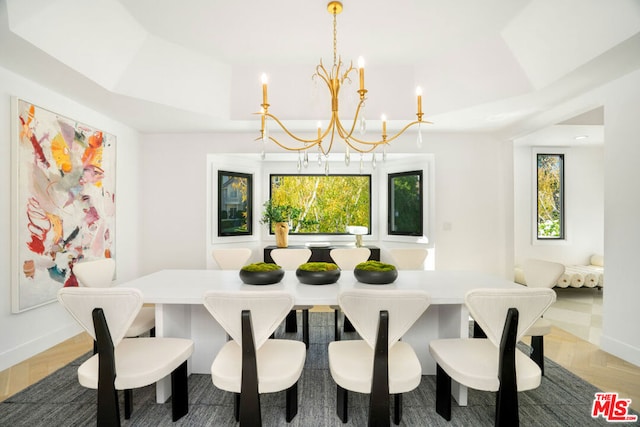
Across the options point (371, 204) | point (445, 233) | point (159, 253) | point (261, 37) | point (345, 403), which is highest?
point (261, 37)

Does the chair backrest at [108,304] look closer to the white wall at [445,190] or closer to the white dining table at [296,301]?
the white dining table at [296,301]

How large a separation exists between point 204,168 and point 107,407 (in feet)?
10.8

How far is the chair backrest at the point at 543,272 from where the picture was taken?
232 cm

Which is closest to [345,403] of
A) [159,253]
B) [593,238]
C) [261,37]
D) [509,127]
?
[261,37]

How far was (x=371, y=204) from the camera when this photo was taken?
5.39 metres

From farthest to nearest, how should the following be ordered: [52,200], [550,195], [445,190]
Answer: [550,195], [445,190], [52,200]

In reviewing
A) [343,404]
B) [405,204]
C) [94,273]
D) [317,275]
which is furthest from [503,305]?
[405,204]

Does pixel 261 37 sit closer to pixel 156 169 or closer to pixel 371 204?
pixel 156 169

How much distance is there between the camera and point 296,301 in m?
1.84

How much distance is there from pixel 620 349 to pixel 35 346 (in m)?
4.96

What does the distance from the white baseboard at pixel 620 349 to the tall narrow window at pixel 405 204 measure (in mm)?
2220

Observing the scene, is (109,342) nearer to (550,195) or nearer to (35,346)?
(35,346)

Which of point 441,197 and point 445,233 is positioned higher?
point 441,197

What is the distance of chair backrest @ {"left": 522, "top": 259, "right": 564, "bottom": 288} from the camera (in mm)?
2324
